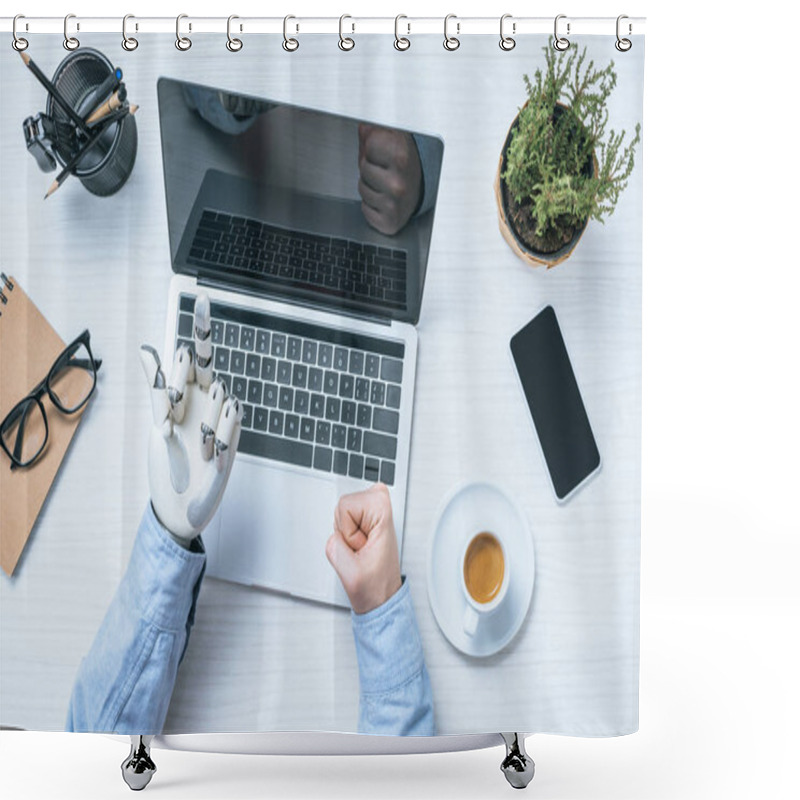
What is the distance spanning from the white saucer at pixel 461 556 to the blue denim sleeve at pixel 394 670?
43 mm

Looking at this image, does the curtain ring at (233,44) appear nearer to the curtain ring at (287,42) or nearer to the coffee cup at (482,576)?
the curtain ring at (287,42)

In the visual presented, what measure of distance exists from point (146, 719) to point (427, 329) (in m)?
0.59

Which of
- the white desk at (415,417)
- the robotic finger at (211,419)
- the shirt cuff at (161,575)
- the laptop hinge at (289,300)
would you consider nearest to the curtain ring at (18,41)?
the white desk at (415,417)

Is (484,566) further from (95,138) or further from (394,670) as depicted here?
(95,138)

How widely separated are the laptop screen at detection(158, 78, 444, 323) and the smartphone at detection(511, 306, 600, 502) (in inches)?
6.0

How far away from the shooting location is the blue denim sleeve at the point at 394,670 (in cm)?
139

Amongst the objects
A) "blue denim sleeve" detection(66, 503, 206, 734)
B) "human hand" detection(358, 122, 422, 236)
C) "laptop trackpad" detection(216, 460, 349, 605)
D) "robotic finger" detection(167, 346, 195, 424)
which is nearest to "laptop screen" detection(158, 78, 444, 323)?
"human hand" detection(358, 122, 422, 236)

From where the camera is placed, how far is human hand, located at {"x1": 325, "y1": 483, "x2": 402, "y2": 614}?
1394mm

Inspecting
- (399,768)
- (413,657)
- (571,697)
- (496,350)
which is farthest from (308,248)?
(399,768)

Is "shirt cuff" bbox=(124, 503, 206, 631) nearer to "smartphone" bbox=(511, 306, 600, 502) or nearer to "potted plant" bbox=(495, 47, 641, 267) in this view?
"smartphone" bbox=(511, 306, 600, 502)

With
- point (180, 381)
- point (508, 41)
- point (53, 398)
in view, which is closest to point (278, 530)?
point (180, 381)

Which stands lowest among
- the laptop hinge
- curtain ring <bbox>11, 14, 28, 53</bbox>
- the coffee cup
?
the coffee cup

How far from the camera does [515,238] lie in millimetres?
1392

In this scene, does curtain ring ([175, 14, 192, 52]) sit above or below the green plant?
above
